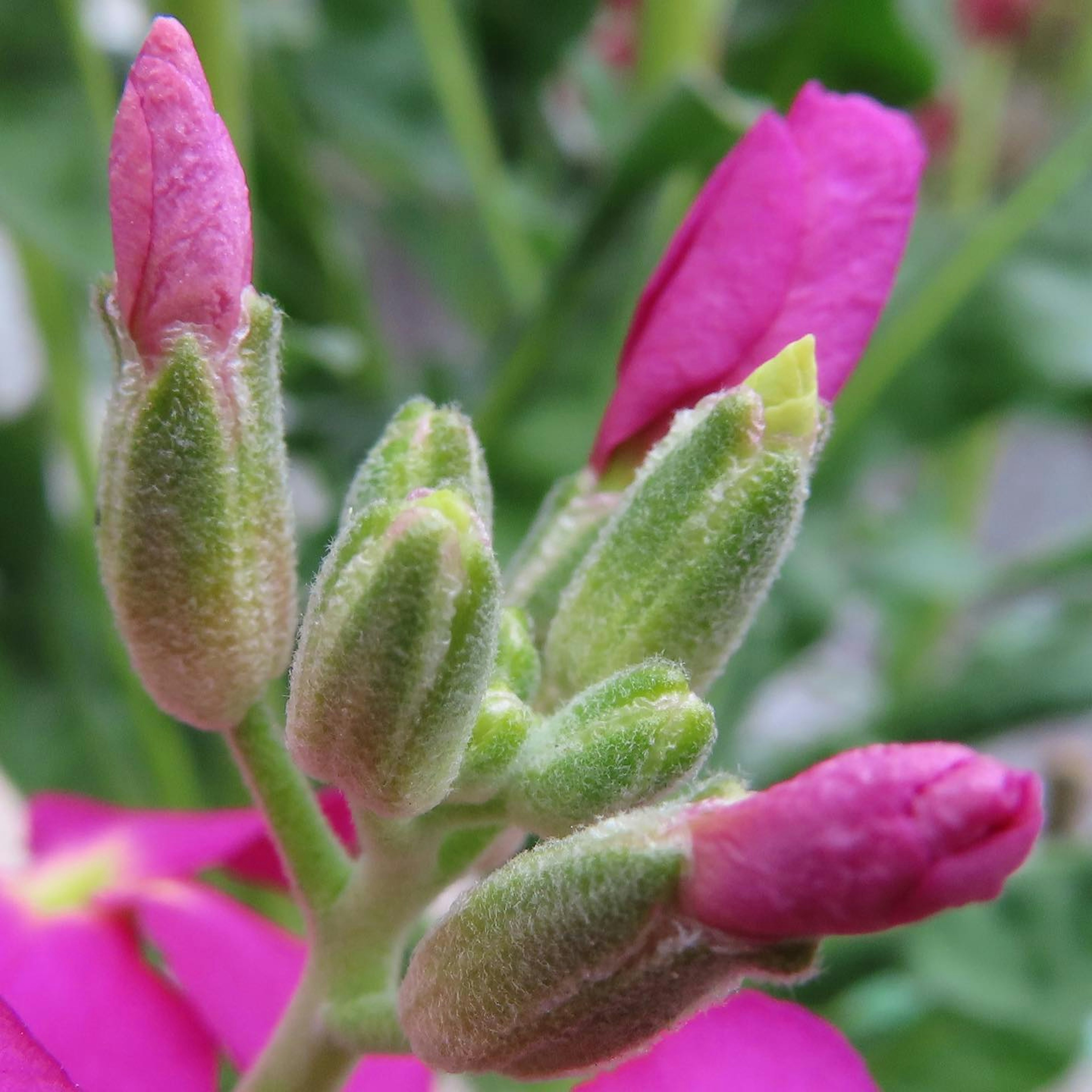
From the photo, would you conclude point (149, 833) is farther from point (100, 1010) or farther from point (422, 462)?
point (422, 462)

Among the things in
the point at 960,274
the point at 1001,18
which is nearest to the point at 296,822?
the point at 960,274

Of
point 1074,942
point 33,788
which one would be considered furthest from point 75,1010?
point 1074,942

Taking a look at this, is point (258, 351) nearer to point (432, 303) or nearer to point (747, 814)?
point (747, 814)

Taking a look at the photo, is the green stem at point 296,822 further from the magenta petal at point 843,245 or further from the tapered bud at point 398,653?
the magenta petal at point 843,245

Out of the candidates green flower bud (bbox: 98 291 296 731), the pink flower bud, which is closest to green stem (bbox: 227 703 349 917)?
green flower bud (bbox: 98 291 296 731)

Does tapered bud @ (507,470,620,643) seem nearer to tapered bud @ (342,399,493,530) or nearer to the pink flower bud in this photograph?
tapered bud @ (342,399,493,530)
